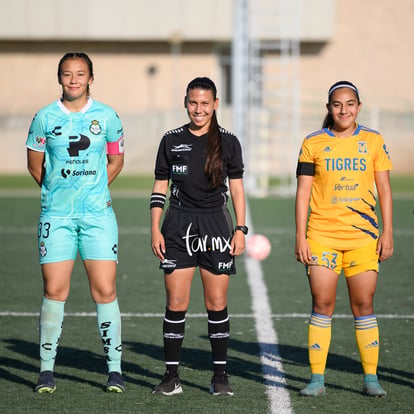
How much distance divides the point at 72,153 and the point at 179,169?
68cm

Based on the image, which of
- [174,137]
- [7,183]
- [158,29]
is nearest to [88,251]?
[174,137]

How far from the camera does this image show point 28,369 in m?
6.72

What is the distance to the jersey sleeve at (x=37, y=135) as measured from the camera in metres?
5.86

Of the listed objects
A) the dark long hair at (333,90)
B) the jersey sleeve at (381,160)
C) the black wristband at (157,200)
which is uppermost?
the dark long hair at (333,90)

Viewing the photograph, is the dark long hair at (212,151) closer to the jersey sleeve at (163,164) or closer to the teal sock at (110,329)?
the jersey sleeve at (163,164)

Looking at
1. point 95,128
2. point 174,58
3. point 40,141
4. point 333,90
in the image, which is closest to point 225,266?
point 95,128

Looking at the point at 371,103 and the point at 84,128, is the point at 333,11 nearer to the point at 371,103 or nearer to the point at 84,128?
the point at 371,103

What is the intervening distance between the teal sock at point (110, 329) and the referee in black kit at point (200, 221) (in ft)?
1.03

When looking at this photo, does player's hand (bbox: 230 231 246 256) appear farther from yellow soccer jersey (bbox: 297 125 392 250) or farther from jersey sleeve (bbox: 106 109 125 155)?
jersey sleeve (bbox: 106 109 125 155)

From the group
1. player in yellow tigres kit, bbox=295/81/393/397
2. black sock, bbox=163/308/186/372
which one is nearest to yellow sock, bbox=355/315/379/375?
player in yellow tigres kit, bbox=295/81/393/397

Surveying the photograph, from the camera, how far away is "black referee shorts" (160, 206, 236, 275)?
5.97 meters

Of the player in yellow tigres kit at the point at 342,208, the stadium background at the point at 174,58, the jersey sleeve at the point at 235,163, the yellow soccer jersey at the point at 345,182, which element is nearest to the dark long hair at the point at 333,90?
the player in yellow tigres kit at the point at 342,208

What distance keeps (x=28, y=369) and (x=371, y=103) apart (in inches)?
1312

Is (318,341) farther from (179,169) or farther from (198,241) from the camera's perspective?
(179,169)
